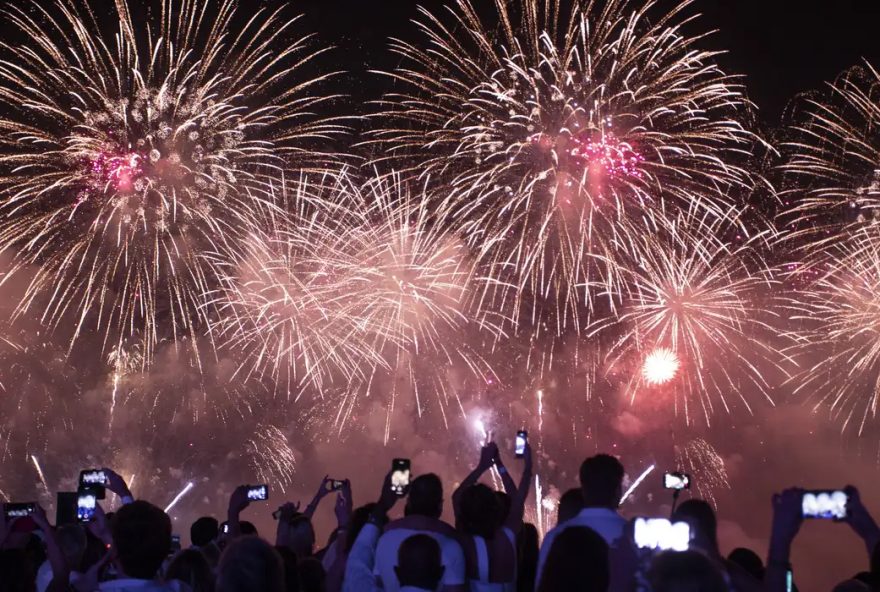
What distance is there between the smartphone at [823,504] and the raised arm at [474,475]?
3.25 metres

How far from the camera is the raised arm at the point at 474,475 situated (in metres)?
7.51

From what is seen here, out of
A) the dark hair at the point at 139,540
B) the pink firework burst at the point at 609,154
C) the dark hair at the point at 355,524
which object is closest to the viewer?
the dark hair at the point at 139,540

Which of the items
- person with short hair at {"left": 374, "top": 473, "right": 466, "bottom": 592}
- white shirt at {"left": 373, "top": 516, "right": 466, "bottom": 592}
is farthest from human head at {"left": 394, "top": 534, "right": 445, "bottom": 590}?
person with short hair at {"left": 374, "top": 473, "right": 466, "bottom": 592}

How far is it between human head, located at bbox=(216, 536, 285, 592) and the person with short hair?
2.22 meters

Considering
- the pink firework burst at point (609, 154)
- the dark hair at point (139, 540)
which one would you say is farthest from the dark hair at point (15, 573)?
the pink firework burst at point (609, 154)

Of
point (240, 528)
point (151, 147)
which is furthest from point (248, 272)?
point (240, 528)

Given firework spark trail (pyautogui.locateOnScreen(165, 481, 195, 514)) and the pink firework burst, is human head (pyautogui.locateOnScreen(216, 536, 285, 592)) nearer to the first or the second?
the pink firework burst

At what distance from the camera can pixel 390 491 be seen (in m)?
8.13

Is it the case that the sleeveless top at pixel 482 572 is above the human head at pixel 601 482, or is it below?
below

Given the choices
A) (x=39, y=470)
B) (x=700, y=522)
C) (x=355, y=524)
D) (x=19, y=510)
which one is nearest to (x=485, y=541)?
(x=355, y=524)

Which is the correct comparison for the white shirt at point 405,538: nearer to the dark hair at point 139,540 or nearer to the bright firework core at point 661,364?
the dark hair at point 139,540

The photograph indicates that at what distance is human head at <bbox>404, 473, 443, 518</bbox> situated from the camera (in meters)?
7.23

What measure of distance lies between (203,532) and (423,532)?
316cm

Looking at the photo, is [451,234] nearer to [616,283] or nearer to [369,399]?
[616,283]
